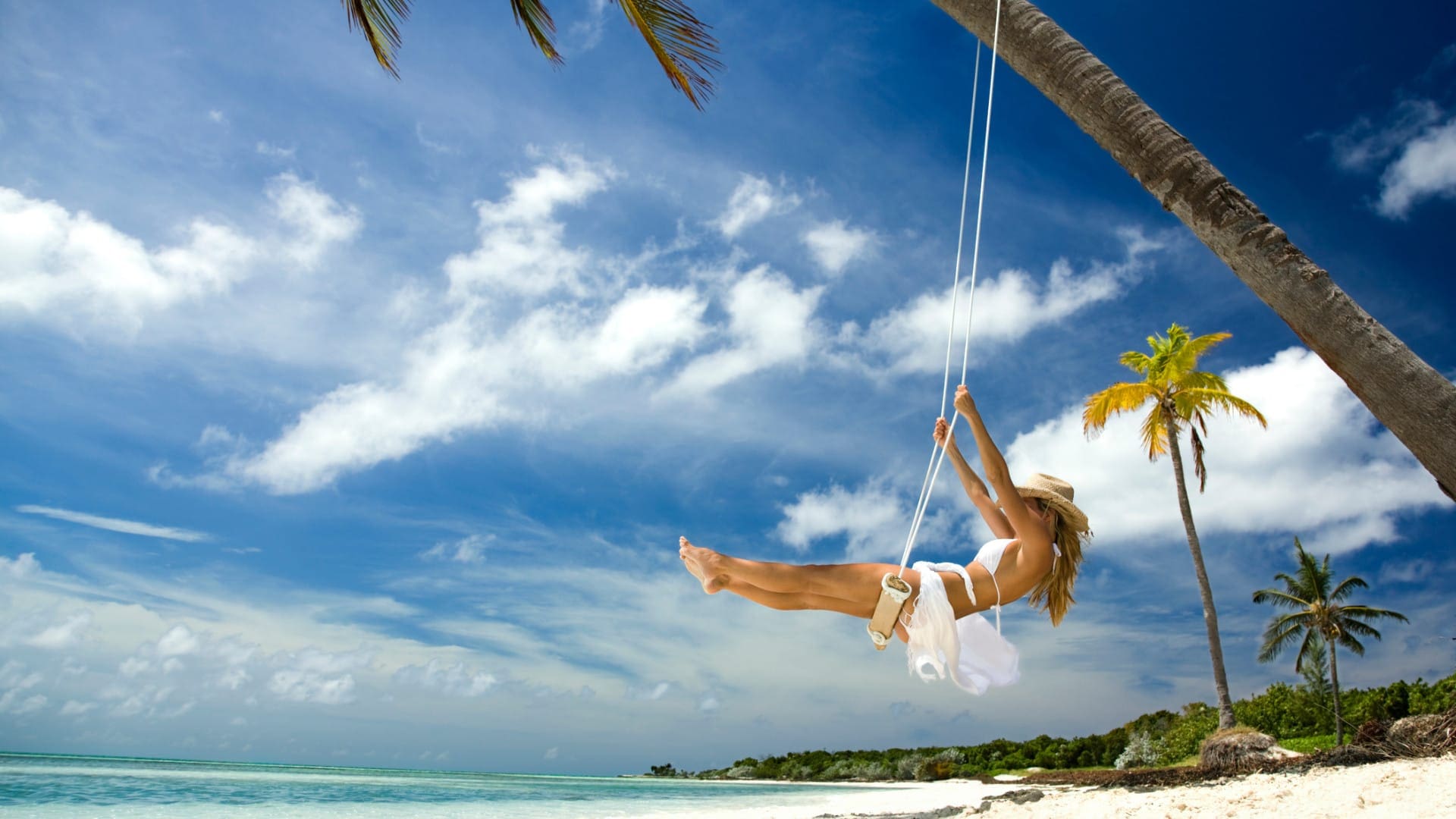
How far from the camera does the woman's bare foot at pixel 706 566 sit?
377cm

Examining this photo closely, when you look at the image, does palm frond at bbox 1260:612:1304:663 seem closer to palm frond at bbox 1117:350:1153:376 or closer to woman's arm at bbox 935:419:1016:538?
palm frond at bbox 1117:350:1153:376

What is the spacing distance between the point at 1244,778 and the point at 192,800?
1750 centimetres

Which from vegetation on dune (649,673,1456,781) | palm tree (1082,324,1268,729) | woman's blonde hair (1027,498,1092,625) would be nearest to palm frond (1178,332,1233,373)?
palm tree (1082,324,1268,729)

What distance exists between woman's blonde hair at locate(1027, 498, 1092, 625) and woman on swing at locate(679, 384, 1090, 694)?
0.04 ft

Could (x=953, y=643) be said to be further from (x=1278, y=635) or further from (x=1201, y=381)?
(x=1278, y=635)

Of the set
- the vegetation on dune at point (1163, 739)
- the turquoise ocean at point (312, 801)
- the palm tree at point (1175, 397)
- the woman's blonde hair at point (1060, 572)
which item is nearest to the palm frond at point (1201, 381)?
the palm tree at point (1175, 397)

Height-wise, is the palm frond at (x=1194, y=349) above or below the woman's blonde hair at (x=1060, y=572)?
above

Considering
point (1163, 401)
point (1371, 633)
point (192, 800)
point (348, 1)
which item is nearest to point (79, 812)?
point (192, 800)

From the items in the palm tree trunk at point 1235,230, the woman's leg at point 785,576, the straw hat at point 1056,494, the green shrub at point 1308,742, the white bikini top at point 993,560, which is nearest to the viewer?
the palm tree trunk at point 1235,230

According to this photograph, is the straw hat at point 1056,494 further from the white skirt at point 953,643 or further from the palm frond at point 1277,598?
the palm frond at point 1277,598

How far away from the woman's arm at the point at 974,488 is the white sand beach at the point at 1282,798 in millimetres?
3512

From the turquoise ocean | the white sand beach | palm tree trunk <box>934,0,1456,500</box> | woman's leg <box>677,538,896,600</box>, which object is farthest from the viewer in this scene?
the turquoise ocean

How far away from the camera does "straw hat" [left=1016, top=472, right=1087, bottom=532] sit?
15.3 feet

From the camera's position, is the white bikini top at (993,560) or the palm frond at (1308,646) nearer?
the white bikini top at (993,560)
